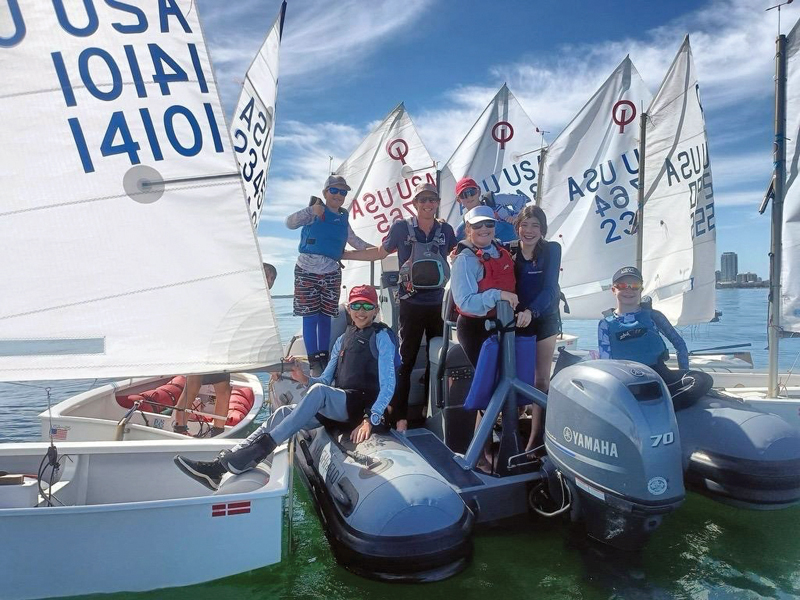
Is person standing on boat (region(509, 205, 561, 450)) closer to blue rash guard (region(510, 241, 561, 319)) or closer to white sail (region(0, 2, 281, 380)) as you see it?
blue rash guard (region(510, 241, 561, 319))

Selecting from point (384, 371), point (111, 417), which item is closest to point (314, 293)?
point (384, 371)

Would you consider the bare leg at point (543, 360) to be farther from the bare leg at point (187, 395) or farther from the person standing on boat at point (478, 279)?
the bare leg at point (187, 395)

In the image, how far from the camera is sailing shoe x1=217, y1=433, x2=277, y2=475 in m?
3.24

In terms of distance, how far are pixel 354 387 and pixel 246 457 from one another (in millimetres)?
844

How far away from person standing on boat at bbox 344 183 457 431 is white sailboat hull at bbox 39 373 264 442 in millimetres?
1736

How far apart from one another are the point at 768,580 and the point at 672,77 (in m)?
9.85

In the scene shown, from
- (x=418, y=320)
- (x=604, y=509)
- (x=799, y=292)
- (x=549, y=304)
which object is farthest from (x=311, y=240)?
(x=799, y=292)

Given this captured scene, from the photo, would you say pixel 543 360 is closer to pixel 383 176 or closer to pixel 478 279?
pixel 478 279

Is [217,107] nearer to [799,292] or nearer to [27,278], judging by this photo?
[27,278]

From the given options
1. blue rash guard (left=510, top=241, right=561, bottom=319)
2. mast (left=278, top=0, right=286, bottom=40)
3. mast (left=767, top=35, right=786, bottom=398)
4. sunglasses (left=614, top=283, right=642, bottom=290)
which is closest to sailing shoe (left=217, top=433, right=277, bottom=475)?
blue rash guard (left=510, top=241, right=561, bottom=319)

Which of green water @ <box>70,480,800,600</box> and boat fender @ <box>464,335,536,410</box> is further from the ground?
boat fender @ <box>464,335,536,410</box>

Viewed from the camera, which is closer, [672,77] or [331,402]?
[331,402]

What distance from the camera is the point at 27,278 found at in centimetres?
304

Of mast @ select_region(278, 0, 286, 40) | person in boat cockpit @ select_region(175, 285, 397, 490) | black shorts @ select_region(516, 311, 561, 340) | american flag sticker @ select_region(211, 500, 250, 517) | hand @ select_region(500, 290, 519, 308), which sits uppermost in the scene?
mast @ select_region(278, 0, 286, 40)
